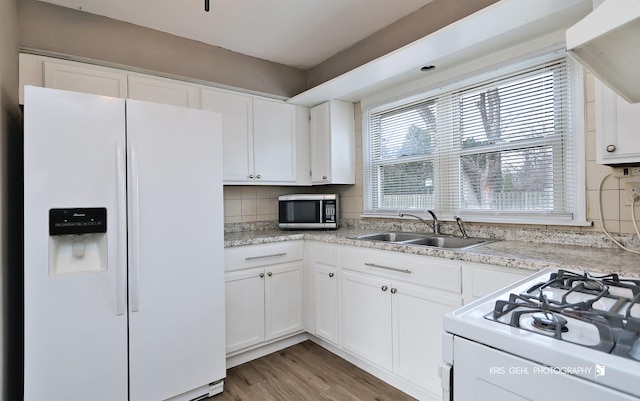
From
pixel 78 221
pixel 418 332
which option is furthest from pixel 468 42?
pixel 78 221

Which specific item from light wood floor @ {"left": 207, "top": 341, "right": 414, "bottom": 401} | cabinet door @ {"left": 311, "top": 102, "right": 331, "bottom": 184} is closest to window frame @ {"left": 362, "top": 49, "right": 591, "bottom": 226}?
cabinet door @ {"left": 311, "top": 102, "right": 331, "bottom": 184}

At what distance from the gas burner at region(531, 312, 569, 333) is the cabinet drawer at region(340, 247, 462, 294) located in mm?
928

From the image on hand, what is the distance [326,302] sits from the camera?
244 cm

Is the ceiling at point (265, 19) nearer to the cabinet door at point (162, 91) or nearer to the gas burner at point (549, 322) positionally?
the cabinet door at point (162, 91)

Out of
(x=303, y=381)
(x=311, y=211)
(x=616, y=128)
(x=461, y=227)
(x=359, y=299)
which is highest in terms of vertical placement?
(x=616, y=128)

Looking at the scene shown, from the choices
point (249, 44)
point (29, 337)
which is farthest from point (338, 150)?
point (29, 337)

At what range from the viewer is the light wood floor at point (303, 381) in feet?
6.35

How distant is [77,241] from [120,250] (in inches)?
8.5

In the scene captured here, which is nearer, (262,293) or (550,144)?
(550,144)

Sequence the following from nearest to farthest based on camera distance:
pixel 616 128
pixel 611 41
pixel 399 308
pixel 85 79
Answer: pixel 611 41 < pixel 616 128 < pixel 399 308 < pixel 85 79

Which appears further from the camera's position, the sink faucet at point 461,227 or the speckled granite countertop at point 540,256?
the sink faucet at point 461,227

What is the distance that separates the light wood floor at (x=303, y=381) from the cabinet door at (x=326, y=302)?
18 cm

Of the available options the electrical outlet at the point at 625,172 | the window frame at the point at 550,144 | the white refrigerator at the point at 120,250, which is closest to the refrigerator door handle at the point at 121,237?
the white refrigerator at the point at 120,250

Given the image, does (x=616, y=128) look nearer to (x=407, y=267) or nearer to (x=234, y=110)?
(x=407, y=267)
